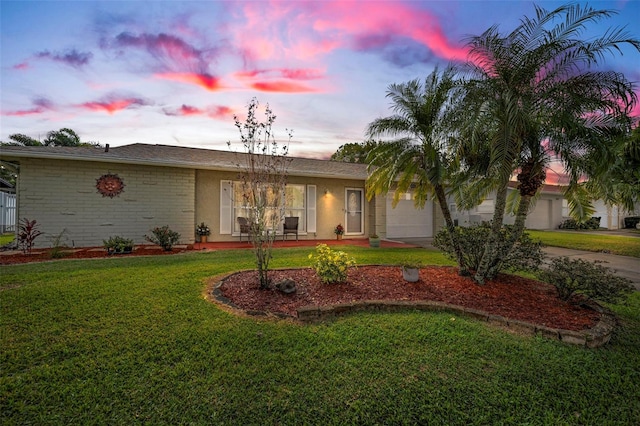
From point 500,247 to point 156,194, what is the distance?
10.5 m

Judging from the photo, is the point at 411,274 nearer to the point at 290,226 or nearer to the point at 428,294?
the point at 428,294

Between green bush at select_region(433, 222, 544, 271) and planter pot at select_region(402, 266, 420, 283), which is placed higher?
green bush at select_region(433, 222, 544, 271)

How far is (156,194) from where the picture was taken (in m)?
10.4

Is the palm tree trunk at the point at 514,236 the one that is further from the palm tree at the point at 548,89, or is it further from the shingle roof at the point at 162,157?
the shingle roof at the point at 162,157

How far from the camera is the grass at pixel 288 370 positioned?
2148 millimetres

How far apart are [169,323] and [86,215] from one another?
8518 mm

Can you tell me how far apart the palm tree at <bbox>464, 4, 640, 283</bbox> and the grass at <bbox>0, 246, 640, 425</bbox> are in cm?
296

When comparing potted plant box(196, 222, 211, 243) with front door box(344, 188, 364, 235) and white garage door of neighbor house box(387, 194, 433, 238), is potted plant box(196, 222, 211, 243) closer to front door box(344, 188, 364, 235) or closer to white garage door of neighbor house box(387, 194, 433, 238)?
front door box(344, 188, 364, 235)

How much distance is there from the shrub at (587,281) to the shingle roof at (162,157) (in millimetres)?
8266

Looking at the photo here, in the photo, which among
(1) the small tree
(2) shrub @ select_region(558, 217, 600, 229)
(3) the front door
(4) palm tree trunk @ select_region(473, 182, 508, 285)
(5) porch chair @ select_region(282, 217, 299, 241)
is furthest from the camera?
(2) shrub @ select_region(558, 217, 600, 229)

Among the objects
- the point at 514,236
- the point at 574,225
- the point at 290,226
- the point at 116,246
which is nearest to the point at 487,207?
the point at 574,225

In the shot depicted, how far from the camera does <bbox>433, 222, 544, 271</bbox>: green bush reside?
222 inches

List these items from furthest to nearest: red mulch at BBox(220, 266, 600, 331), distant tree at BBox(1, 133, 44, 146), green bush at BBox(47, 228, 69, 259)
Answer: distant tree at BBox(1, 133, 44, 146), green bush at BBox(47, 228, 69, 259), red mulch at BBox(220, 266, 600, 331)

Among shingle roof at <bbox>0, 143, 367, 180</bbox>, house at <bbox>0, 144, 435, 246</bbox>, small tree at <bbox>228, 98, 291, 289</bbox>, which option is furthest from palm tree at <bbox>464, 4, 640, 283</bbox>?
shingle roof at <bbox>0, 143, 367, 180</bbox>
